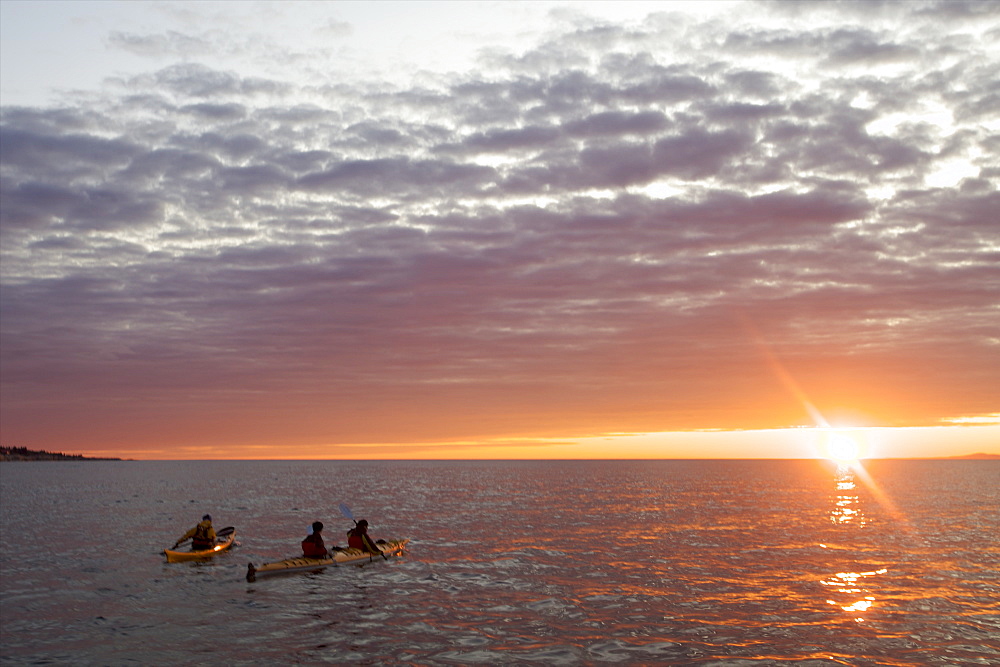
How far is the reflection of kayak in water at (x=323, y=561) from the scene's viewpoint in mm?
36625

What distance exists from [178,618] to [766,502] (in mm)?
78575

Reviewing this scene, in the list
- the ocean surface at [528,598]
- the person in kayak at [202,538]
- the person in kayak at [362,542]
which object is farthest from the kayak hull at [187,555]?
the person in kayak at [362,542]

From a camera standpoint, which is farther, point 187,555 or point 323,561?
point 187,555

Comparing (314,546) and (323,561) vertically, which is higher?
(314,546)

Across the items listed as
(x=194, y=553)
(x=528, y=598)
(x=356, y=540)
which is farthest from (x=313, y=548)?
(x=528, y=598)

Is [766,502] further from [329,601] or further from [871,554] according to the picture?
[329,601]

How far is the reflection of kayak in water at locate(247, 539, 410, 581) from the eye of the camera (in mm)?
36625

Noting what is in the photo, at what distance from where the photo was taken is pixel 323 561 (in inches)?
1526

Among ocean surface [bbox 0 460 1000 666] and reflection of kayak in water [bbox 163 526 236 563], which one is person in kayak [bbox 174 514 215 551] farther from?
ocean surface [bbox 0 460 1000 666]

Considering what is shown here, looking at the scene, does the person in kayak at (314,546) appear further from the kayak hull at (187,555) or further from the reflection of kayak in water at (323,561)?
the kayak hull at (187,555)

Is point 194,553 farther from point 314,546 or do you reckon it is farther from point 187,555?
point 314,546

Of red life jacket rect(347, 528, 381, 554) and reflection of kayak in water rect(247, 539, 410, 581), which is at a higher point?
red life jacket rect(347, 528, 381, 554)

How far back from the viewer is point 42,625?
88.5ft

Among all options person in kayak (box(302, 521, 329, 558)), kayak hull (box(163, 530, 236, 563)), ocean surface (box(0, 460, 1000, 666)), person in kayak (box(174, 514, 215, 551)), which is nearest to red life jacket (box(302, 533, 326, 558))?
person in kayak (box(302, 521, 329, 558))
